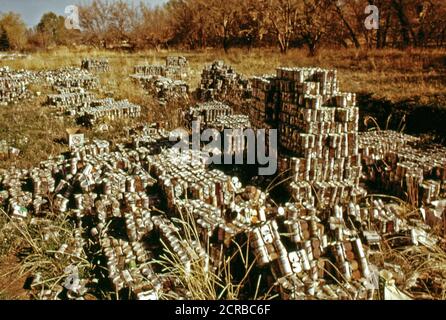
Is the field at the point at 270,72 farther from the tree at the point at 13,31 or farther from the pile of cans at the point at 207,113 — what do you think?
the tree at the point at 13,31

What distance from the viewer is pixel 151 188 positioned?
8.10m

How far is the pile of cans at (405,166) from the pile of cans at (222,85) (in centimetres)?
641

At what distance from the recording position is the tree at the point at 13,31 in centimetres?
2667

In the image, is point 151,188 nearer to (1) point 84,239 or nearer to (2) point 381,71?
(1) point 84,239

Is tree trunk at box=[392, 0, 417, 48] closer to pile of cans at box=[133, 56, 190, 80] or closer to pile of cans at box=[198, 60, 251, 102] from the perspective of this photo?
pile of cans at box=[133, 56, 190, 80]

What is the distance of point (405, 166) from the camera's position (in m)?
8.52

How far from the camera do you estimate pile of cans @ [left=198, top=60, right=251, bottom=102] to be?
1602cm

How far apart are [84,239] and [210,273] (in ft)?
8.53

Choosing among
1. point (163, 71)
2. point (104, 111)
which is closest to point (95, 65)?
point (163, 71)

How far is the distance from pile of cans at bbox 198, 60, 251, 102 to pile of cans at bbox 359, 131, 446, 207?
6.41 metres

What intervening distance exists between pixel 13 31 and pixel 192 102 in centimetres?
1953

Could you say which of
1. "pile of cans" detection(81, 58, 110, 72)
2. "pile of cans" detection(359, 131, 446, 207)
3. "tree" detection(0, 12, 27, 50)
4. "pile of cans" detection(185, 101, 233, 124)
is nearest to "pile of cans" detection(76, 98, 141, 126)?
"pile of cans" detection(185, 101, 233, 124)

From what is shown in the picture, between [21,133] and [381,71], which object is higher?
[381,71]
